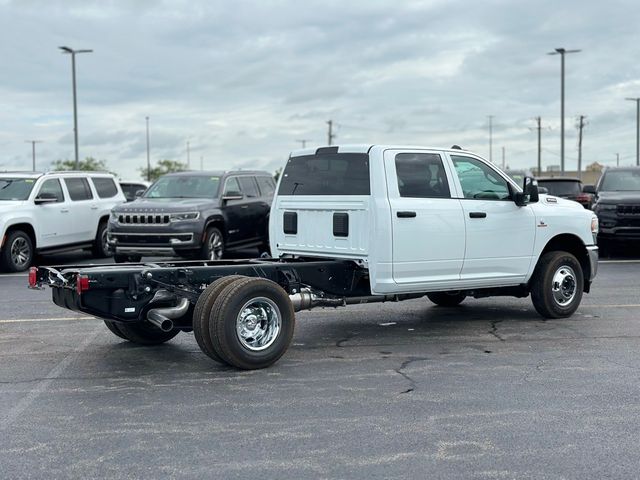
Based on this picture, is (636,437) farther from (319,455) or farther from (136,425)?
(136,425)

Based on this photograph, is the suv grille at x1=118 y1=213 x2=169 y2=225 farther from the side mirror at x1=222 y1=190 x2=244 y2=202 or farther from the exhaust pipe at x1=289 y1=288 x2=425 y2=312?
the exhaust pipe at x1=289 y1=288 x2=425 y2=312

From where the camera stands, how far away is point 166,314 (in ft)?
23.5

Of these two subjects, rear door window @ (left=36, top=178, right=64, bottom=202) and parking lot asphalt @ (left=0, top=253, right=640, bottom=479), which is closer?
parking lot asphalt @ (left=0, top=253, right=640, bottom=479)

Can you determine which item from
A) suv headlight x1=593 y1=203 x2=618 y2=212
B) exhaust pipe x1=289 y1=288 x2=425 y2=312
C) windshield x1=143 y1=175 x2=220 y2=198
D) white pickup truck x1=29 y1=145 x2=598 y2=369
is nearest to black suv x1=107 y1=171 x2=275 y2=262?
windshield x1=143 y1=175 x2=220 y2=198

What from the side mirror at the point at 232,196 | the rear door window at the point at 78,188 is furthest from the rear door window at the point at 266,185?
the rear door window at the point at 78,188

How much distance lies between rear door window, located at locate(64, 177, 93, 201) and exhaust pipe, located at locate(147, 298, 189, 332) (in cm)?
1064

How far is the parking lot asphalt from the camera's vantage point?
480 centimetres

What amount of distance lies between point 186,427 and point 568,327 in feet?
16.6

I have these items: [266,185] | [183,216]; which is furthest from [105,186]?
[183,216]

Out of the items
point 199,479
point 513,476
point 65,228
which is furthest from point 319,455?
point 65,228

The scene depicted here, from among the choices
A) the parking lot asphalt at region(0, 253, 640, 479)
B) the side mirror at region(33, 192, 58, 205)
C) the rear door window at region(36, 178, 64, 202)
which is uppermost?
the rear door window at region(36, 178, 64, 202)

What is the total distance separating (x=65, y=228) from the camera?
1680 centimetres

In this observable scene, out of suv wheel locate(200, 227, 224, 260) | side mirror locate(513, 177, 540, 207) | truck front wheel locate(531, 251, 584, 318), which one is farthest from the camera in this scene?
suv wheel locate(200, 227, 224, 260)

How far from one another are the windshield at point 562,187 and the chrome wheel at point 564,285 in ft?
43.2
